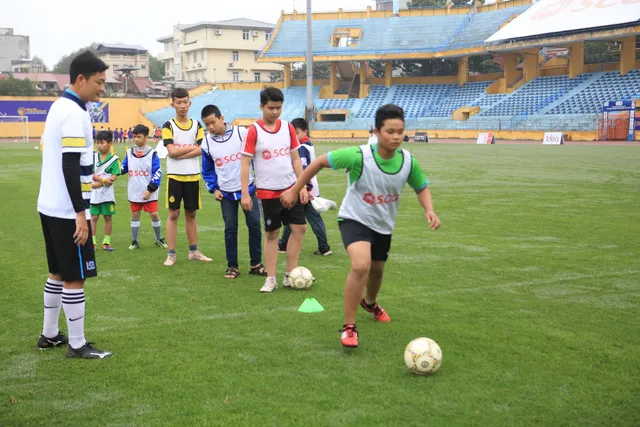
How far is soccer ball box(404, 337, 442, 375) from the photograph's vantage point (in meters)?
4.67

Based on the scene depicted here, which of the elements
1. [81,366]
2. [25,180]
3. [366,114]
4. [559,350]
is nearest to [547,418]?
[559,350]

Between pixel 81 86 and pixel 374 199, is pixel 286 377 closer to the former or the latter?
pixel 374 199

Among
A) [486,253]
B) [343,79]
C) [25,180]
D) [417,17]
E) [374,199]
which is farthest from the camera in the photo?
[343,79]

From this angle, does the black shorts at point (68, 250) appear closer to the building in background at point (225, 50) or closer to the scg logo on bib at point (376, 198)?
the scg logo on bib at point (376, 198)

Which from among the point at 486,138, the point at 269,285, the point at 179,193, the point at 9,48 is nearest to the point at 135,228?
the point at 179,193

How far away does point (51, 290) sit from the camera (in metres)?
5.39

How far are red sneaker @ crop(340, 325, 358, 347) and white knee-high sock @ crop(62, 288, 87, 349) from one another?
2.02 m

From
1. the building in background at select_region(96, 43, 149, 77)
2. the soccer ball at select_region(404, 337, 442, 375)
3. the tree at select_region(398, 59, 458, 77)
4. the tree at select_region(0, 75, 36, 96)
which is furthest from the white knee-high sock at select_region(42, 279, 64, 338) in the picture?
the building in background at select_region(96, 43, 149, 77)

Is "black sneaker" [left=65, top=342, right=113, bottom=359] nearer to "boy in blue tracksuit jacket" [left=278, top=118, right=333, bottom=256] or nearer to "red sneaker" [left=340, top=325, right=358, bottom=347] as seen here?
"red sneaker" [left=340, top=325, right=358, bottom=347]

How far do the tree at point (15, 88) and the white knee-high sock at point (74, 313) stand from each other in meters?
74.5

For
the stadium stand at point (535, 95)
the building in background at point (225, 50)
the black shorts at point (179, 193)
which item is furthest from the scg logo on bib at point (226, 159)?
the building in background at point (225, 50)

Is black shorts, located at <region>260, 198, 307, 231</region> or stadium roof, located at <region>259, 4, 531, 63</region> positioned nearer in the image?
black shorts, located at <region>260, 198, 307, 231</region>

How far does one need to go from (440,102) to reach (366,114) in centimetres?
680

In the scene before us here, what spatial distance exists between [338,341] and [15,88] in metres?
75.9
